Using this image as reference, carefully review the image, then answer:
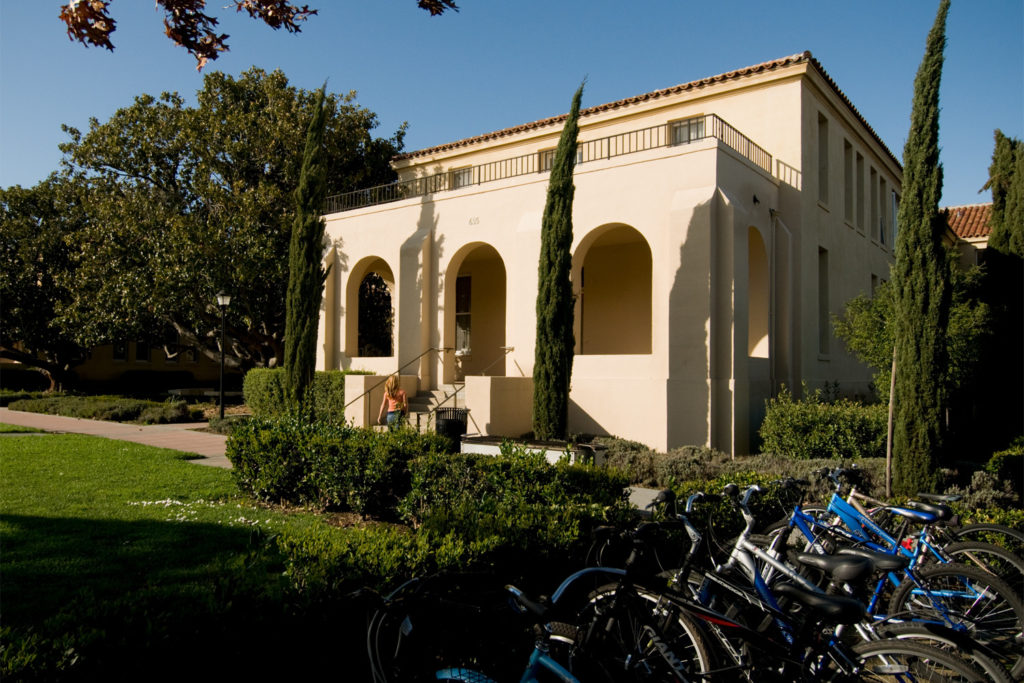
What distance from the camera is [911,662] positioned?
3027 mm

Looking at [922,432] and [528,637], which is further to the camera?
[922,432]

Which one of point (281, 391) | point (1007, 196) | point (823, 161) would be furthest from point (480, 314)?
point (1007, 196)

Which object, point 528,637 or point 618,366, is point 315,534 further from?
point 618,366

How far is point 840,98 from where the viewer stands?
55.4 ft

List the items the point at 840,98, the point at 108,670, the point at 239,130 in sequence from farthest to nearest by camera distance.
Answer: the point at 239,130, the point at 840,98, the point at 108,670

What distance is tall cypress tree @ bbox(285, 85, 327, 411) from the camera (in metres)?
16.8

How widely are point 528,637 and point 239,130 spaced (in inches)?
889

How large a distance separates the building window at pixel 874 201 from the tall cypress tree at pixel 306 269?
16427 mm

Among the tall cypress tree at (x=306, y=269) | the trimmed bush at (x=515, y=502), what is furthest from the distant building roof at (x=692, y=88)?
the trimmed bush at (x=515, y=502)

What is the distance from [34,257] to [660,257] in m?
24.1

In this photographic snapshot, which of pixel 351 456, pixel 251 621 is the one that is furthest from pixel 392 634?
pixel 351 456

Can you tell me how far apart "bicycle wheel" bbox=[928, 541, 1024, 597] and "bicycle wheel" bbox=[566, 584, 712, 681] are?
2.48 metres

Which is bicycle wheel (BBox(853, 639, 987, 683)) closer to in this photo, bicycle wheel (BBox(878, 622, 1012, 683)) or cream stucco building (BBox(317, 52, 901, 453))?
bicycle wheel (BBox(878, 622, 1012, 683))

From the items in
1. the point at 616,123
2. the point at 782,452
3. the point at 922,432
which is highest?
the point at 616,123
